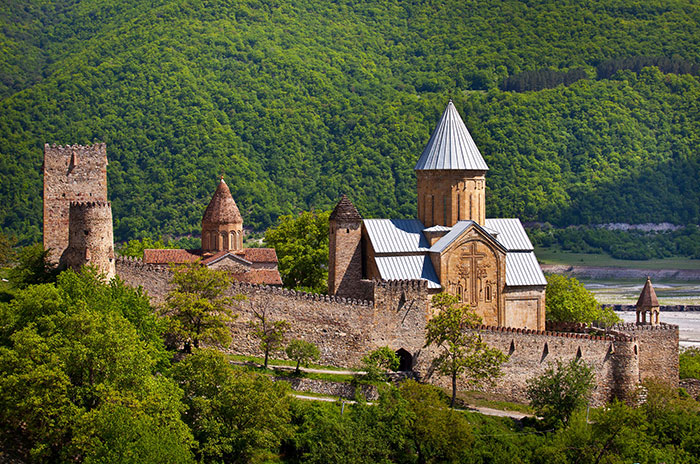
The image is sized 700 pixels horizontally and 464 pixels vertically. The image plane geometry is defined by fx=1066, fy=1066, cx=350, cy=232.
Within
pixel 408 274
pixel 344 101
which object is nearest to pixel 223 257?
pixel 408 274

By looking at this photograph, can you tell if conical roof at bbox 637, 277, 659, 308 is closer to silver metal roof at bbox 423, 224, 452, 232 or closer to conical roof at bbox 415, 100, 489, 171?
conical roof at bbox 415, 100, 489, 171

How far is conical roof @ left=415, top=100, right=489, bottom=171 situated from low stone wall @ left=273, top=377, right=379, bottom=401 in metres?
11.1

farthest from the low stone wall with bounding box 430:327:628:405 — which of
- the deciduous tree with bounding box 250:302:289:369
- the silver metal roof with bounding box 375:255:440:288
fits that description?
the deciduous tree with bounding box 250:302:289:369

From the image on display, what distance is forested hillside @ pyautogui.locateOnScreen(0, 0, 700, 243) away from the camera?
77.4 m

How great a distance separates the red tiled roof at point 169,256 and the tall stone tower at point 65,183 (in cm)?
477

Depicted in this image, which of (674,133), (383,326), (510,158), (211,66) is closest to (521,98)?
(510,158)

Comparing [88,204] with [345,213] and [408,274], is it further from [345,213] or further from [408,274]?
[408,274]

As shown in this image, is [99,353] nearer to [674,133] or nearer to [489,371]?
[489,371]

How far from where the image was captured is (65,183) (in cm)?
3691

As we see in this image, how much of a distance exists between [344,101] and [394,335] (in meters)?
60.8

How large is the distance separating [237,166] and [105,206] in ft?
142

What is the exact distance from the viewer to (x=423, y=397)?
3381cm

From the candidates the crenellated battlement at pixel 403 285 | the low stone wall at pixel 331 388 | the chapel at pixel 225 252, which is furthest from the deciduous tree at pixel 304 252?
the low stone wall at pixel 331 388

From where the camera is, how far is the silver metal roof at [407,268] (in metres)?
39.4
